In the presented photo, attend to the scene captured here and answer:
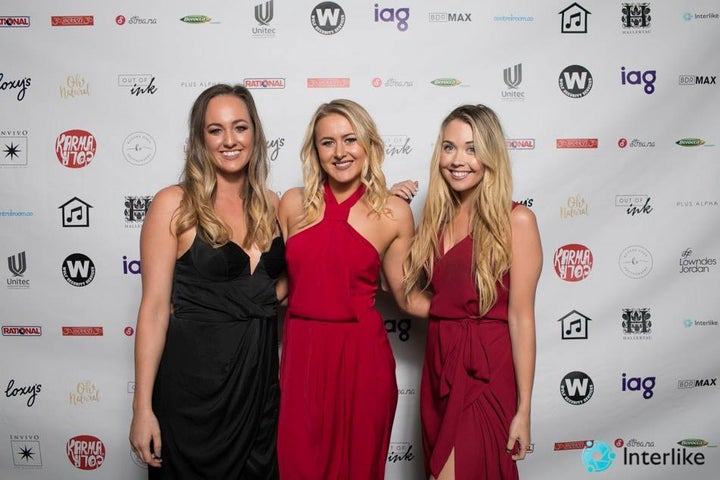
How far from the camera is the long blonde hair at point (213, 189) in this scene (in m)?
1.82

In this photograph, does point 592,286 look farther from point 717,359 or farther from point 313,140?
point 313,140

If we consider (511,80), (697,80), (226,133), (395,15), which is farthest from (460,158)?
(697,80)

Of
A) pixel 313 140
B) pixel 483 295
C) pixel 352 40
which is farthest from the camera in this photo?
pixel 352 40

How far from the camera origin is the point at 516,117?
2.64 meters

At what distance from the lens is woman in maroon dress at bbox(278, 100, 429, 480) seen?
191cm

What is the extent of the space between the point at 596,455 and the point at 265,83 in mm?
2432

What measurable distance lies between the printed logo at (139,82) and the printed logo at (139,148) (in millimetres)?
201

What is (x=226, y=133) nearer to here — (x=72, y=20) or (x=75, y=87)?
(x=75, y=87)

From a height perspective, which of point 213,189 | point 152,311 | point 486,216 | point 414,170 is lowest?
point 152,311

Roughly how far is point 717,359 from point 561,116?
1.43 metres

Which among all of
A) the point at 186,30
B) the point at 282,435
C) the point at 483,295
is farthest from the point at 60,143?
the point at 483,295

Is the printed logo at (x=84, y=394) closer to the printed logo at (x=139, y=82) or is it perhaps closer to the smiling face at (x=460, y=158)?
the printed logo at (x=139, y=82)

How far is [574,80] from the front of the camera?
2.64 m

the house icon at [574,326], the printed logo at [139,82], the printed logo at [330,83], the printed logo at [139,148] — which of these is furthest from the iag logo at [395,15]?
the house icon at [574,326]
